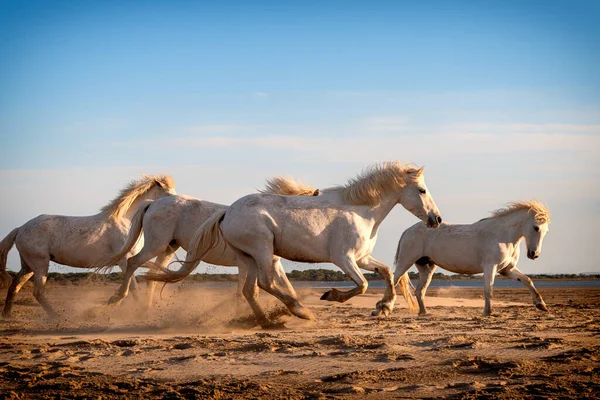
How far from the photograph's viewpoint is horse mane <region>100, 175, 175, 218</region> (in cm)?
1479

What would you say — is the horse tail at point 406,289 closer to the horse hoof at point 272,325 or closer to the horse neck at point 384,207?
the horse neck at point 384,207

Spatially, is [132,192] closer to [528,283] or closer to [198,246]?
[198,246]

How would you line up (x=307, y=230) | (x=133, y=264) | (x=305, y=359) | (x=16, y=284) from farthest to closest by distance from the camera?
1. (x=16, y=284)
2. (x=133, y=264)
3. (x=307, y=230)
4. (x=305, y=359)

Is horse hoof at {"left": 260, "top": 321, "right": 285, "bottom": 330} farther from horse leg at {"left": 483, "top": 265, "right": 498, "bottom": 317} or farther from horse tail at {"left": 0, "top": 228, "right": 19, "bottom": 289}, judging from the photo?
horse tail at {"left": 0, "top": 228, "right": 19, "bottom": 289}

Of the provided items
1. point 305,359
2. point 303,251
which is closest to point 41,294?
point 303,251

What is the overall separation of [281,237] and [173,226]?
2.70 metres

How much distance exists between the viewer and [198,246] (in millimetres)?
11430

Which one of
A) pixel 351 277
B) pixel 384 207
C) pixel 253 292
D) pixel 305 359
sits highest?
pixel 384 207

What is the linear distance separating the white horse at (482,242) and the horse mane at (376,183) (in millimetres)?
2662

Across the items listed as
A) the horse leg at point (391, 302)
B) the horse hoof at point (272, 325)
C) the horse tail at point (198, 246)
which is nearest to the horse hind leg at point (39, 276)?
the horse tail at point (198, 246)

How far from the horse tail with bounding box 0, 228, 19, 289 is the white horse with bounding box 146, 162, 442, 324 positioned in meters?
4.31

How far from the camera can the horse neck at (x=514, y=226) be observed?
46.1 ft

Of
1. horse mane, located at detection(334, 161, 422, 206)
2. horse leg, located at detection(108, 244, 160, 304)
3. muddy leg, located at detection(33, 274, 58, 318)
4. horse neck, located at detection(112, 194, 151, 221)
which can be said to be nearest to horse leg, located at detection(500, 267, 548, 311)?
horse mane, located at detection(334, 161, 422, 206)

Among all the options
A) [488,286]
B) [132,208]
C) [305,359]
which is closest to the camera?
[305,359]
